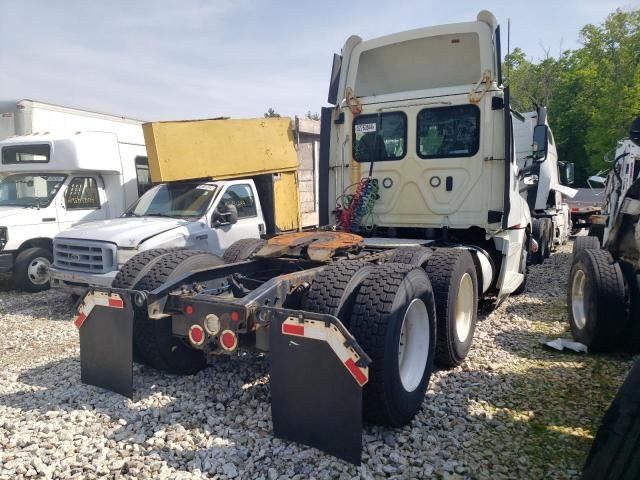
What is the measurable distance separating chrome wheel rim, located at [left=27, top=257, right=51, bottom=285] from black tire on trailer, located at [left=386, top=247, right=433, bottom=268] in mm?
6631

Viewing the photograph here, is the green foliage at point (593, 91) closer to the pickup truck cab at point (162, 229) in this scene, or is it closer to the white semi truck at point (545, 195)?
the white semi truck at point (545, 195)

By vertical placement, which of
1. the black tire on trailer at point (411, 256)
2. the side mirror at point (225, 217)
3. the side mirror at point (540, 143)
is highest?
the side mirror at point (540, 143)

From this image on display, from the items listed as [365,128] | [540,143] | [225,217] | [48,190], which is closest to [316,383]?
[365,128]

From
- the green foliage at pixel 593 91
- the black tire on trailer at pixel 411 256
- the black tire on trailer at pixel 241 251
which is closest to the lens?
the black tire on trailer at pixel 411 256

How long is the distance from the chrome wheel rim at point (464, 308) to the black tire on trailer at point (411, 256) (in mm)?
450

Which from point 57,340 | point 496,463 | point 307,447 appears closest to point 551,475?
point 496,463

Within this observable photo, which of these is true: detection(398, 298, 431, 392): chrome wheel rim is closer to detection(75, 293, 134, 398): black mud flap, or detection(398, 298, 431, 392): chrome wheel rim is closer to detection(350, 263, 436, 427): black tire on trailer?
detection(350, 263, 436, 427): black tire on trailer

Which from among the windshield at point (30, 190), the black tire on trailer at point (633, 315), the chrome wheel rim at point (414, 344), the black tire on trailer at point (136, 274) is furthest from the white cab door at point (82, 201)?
the black tire on trailer at point (633, 315)

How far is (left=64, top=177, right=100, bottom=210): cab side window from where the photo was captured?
8.73 m

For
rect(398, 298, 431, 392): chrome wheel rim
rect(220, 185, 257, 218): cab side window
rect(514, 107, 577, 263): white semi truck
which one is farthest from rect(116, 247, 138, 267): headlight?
rect(514, 107, 577, 263): white semi truck

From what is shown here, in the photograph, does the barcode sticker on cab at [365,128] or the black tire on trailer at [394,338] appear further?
the barcode sticker on cab at [365,128]

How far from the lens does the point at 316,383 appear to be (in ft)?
9.72

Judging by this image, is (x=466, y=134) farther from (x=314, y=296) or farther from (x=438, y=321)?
(x=314, y=296)

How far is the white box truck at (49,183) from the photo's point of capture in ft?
27.0
